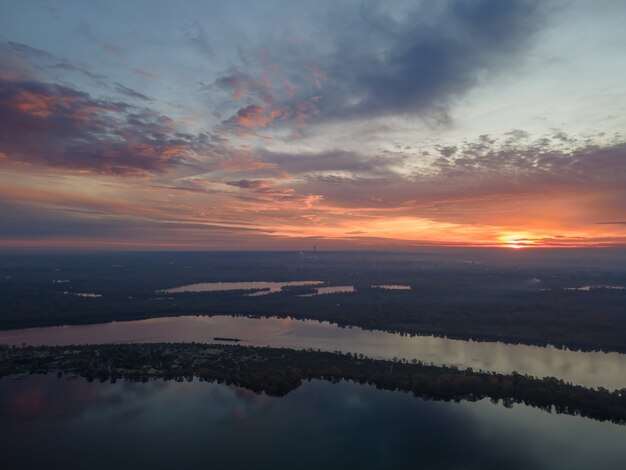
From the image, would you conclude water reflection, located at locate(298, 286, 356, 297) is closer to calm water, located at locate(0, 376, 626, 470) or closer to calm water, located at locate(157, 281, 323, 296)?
calm water, located at locate(157, 281, 323, 296)

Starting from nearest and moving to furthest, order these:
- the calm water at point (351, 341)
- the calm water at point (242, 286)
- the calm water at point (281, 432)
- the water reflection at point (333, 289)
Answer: the calm water at point (281, 432)
the calm water at point (351, 341)
the water reflection at point (333, 289)
the calm water at point (242, 286)

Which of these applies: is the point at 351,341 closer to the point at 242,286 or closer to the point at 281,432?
the point at 281,432

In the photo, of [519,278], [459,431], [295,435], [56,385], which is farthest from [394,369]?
[519,278]

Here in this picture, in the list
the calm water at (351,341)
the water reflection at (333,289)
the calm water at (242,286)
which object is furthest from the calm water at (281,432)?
the calm water at (242,286)

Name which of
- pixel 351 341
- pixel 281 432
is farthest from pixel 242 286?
pixel 281 432

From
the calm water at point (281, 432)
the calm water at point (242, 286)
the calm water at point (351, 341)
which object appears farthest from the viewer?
the calm water at point (242, 286)

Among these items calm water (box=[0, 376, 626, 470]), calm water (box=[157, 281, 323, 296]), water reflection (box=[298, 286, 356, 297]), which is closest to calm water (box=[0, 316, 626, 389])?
calm water (box=[0, 376, 626, 470])

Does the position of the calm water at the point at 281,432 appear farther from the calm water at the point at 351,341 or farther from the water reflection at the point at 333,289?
the water reflection at the point at 333,289
